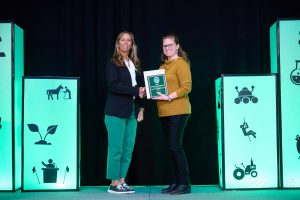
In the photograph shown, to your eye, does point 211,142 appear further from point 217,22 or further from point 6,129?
point 6,129

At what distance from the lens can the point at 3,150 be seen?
453 cm

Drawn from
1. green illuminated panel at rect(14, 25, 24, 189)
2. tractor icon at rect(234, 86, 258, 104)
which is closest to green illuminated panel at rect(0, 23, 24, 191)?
green illuminated panel at rect(14, 25, 24, 189)

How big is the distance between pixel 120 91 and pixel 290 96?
170 centimetres

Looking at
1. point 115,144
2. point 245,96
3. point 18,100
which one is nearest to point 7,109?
point 18,100

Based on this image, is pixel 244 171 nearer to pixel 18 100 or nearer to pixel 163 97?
pixel 163 97

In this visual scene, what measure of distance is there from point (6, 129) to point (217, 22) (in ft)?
8.30

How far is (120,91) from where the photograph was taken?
167 inches

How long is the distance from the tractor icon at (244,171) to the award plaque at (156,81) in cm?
105

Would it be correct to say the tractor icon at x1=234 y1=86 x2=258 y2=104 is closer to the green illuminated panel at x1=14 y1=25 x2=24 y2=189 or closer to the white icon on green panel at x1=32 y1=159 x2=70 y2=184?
the white icon on green panel at x1=32 y1=159 x2=70 y2=184

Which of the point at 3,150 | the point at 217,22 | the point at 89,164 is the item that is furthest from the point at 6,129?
the point at 217,22

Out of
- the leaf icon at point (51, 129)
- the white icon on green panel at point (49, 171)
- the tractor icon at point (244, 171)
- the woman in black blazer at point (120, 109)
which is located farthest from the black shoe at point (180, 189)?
the leaf icon at point (51, 129)

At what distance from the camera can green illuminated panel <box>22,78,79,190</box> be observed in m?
4.49

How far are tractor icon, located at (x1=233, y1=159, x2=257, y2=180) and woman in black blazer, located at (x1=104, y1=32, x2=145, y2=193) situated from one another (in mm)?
1023

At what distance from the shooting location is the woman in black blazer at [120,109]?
4277 millimetres
